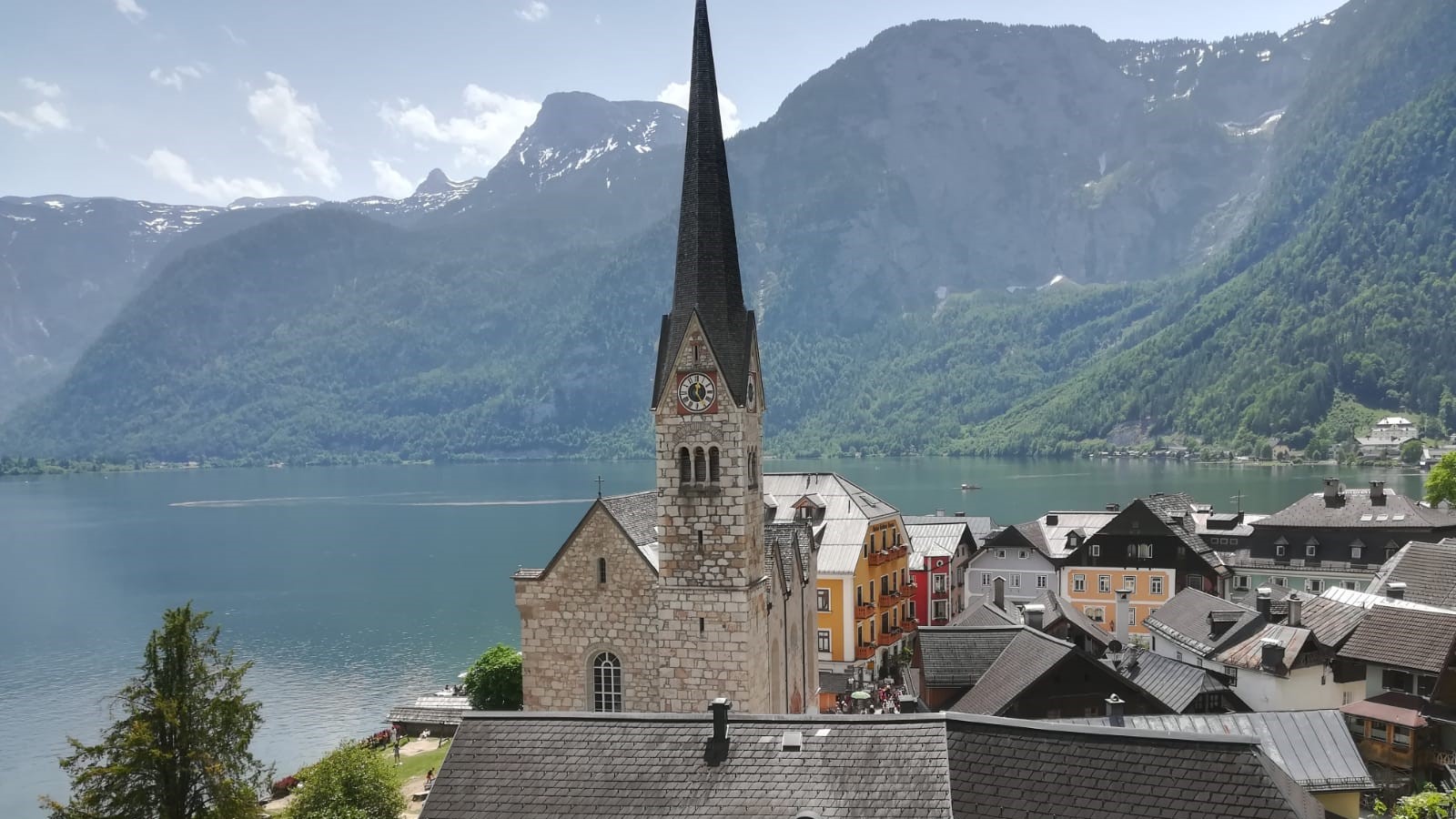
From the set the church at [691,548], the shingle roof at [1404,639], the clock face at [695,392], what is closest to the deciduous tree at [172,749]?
the church at [691,548]

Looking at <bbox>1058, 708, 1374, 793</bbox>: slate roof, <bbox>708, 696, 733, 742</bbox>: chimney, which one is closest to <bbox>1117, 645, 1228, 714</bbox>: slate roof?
<bbox>1058, 708, 1374, 793</bbox>: slate roof

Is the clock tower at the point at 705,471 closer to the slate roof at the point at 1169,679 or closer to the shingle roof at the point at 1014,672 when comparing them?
the shingle roof at the point at 1014,672

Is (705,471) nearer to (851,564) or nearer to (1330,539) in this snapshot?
(851,564)

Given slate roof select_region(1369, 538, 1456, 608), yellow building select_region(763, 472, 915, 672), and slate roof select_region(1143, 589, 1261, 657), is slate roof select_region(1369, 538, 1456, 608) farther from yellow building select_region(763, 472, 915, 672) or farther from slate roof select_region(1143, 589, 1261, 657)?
yellow building select_region(763, 472, 915, 672)

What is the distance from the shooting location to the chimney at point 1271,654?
124 ft

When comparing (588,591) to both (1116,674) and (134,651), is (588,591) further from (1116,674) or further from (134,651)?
(134,651)

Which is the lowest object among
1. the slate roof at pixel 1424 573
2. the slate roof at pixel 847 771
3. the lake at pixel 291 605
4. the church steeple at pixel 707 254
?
the lake at pixel 291 605

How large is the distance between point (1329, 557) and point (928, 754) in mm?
62359

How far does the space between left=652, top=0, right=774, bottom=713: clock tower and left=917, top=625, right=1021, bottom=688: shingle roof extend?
11.4m

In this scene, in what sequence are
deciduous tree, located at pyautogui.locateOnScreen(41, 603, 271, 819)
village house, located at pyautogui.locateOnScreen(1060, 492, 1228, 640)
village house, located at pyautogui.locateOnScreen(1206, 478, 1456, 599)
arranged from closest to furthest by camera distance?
deciduous tree, located at pyautogui.locateOnScreen(41, 603, 271, 819), village house, located at pyautogui.locateOnScreen(1060, 492, 1228, 640), village house, located at pyautogui.locateOnScreen(1206, 478, 1456, 599)

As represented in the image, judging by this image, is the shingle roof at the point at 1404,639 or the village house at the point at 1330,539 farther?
the village house at the point at 1330,539

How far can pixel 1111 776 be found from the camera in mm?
17688

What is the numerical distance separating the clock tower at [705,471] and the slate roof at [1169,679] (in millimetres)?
14323

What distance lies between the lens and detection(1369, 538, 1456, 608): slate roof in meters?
43.8
